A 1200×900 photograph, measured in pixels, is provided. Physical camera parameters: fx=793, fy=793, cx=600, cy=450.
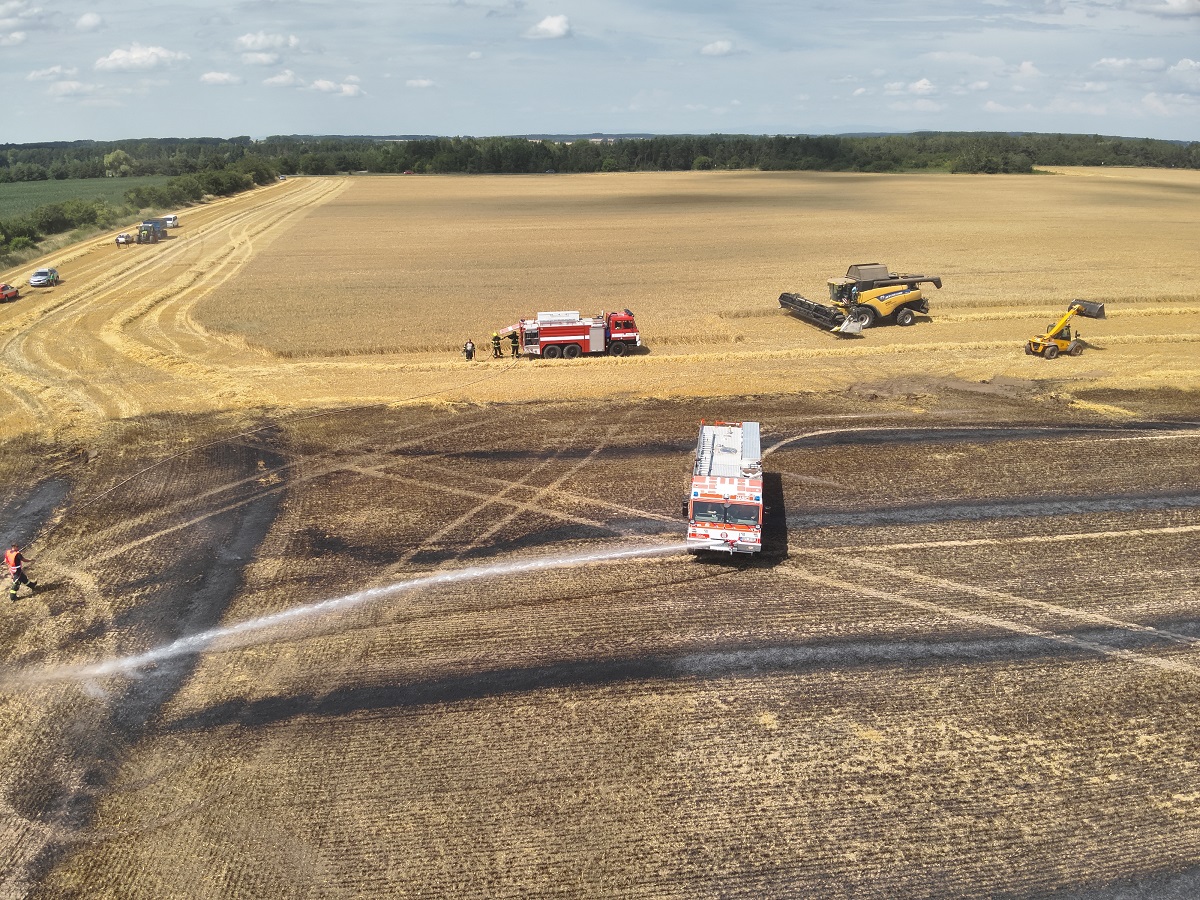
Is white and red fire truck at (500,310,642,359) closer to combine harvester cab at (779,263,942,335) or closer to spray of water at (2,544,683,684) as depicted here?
combine harvester cab at (779,263,942,335)

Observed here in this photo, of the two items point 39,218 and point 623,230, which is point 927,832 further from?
point 39,218

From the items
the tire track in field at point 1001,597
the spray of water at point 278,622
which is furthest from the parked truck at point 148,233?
the tire track in field at point 1001,597

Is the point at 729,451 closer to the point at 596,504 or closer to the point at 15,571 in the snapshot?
the point at 596,504

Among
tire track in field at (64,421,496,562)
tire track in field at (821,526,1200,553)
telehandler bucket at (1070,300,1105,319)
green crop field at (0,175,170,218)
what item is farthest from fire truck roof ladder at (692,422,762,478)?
green crop field at (0,175,170,218)

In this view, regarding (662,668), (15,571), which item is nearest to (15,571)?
(15,571)

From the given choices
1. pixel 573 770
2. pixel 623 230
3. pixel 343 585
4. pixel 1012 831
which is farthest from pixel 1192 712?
pixel 623 230

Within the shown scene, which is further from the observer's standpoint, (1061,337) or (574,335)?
(574,335)

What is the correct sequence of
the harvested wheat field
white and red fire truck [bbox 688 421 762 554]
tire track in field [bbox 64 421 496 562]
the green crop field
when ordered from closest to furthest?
the harvested wheat field, white and red fire truck [bbox 688 421 762 554], tire track in field [bbox 64 421 496 562], the green crop field
